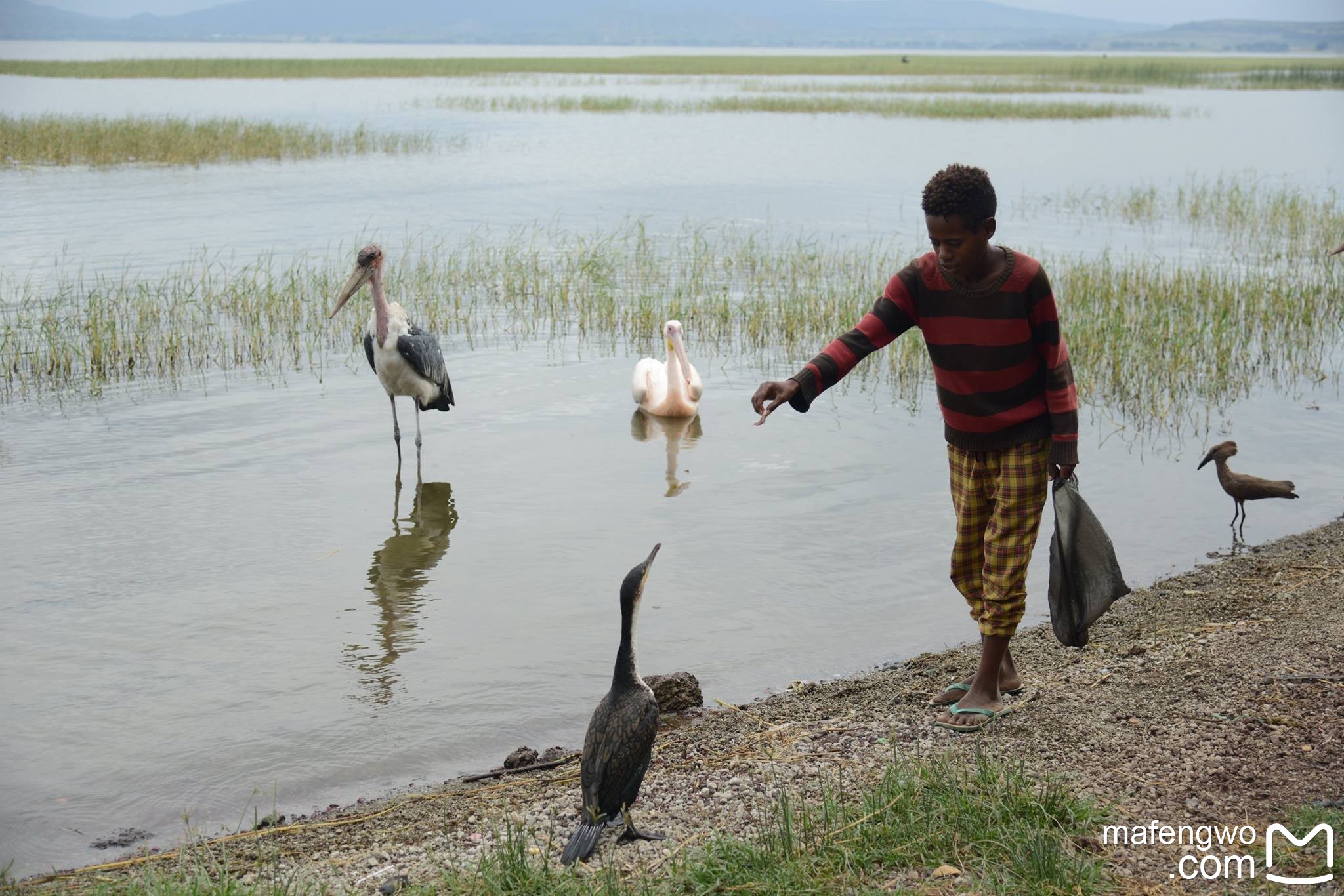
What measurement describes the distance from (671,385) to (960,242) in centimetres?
645

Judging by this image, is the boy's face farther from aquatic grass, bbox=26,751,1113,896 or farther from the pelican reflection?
the pelican reflection

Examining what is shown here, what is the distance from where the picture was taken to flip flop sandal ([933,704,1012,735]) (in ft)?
14.9

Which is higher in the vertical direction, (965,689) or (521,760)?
(965,689)

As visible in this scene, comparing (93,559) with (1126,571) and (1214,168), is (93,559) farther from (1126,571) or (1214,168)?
(1214,168)

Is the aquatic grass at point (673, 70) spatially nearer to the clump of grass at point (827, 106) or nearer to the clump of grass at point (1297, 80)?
the clump of grass at point (1297, 80)

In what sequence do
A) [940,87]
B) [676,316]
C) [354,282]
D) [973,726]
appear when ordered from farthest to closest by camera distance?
[940,87]
[676,316]
[354,282]
[973,726]

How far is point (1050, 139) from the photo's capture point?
36.7 metres

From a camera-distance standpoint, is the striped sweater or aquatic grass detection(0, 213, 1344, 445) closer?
the striped sweater

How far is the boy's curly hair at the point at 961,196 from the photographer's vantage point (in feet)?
13.4

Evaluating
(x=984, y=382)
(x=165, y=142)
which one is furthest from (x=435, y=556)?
(x=165, y=142)

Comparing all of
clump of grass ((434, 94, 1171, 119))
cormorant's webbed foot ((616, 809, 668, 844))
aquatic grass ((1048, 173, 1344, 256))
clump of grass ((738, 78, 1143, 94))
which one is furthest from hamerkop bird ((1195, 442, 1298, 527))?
clump of grass ((738, 78, 1143, 94))

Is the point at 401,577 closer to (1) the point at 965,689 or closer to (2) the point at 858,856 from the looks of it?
(1) the point at 965,689

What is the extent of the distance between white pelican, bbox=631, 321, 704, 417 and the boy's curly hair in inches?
250

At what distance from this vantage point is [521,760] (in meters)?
4.96
